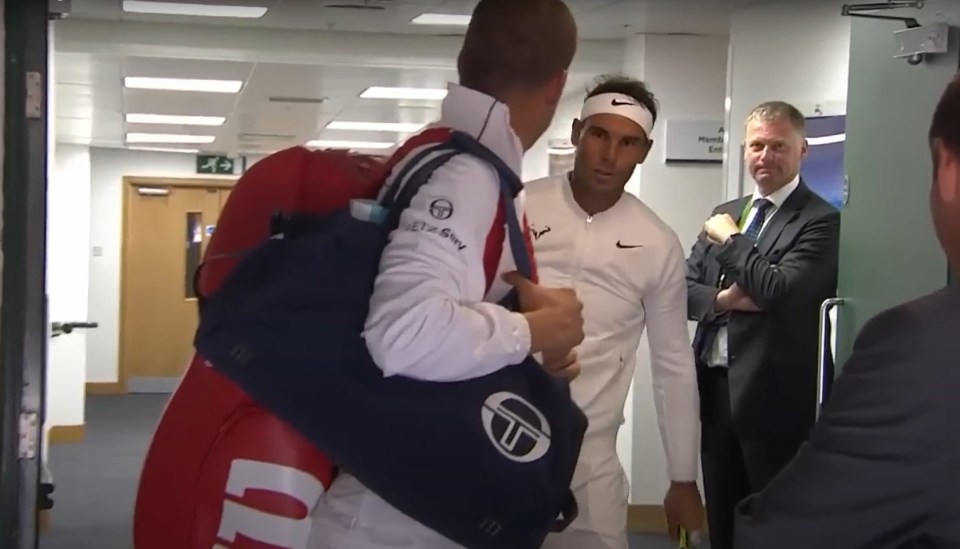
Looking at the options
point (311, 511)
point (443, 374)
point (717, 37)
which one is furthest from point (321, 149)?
point (717, 37)

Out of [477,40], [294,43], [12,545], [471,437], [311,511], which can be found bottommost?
[12,545]

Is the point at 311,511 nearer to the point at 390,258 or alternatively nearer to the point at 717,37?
the point at 390,258

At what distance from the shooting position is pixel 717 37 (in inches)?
233

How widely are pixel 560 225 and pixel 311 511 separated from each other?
1.28m

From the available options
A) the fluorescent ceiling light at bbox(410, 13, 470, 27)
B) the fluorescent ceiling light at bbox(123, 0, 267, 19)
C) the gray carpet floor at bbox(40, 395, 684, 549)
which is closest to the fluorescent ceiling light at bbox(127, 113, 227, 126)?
the gray carpet floor at bbox(40, 395, 684, 549)

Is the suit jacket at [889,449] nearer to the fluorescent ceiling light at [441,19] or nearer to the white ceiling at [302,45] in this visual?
the white ceiling at [302,45]

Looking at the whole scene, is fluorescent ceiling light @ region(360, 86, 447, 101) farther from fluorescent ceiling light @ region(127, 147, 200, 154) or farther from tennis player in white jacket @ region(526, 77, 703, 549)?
fluorescent ceiling light @ region(127, 147, 200, 154)

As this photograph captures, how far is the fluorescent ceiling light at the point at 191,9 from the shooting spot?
17.7ft

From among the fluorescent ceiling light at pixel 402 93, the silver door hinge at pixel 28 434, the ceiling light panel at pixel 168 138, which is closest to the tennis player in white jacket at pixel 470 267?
the silver door hinge at pixel 28 434

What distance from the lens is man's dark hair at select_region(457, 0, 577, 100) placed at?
161cm

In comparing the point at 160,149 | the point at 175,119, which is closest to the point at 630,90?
the point at 175,119

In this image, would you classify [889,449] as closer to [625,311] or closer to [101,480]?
[625,311]

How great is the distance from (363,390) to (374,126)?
9.02 meters

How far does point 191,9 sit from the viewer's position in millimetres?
5508
